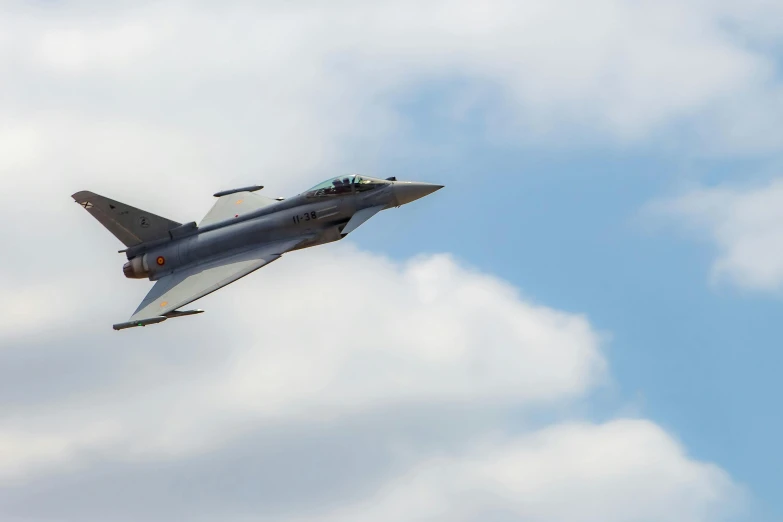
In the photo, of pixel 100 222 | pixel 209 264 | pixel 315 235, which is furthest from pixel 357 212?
pixel 100 222

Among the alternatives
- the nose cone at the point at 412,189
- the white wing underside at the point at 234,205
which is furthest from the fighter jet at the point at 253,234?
the white wing underside at the point at 234,205

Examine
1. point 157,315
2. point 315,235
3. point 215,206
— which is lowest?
point 157,315

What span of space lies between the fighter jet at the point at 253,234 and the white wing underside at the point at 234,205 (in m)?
1.95

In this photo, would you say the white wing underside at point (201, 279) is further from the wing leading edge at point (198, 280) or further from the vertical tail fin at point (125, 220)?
the vertical tail fin at point (125, 220)

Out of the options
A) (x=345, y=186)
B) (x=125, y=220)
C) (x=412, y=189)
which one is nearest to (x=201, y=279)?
(x=125, y=220)

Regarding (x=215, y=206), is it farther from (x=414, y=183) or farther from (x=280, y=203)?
(x=414, y=183)

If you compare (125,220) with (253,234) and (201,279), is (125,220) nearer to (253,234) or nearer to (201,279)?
(201,279)

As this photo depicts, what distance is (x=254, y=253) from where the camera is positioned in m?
58.1

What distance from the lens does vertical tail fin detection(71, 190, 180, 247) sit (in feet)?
196

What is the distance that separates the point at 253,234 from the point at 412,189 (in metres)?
8.49

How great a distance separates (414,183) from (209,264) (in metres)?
11.3

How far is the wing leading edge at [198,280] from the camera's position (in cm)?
5641

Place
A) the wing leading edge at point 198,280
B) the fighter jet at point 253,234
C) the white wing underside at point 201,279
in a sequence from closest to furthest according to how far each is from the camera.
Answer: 1. the wing leading edge at point 198,280
2. the white wing underside at point 201,279
3. the fighter jet at point 253,234

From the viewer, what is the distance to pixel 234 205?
63.2m
